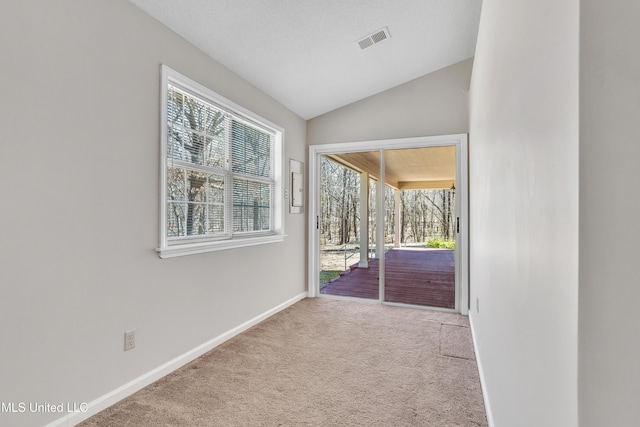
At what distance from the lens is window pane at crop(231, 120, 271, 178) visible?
10.4 feet

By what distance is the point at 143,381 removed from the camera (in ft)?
7.06

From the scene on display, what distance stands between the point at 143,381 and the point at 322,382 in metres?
1.15

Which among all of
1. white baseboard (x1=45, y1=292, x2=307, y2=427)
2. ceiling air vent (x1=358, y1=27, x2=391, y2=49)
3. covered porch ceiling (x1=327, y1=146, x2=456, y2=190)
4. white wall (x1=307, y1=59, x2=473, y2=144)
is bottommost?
white baseboard (x1=45, y1=292, x2=307, y2=427)

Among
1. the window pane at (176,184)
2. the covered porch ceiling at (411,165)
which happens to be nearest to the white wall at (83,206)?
the window pane at (176,184)

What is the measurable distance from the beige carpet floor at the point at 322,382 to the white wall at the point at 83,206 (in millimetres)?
298

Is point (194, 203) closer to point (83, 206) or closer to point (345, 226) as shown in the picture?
point (83, 206)

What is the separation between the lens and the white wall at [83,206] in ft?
5.07

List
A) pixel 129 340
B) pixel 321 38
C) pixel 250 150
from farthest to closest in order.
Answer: pixel 250 150
pixel 321 38
pixel 129 340

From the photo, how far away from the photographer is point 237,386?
84.9 inches

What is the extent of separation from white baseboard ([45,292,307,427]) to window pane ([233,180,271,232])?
951 mm

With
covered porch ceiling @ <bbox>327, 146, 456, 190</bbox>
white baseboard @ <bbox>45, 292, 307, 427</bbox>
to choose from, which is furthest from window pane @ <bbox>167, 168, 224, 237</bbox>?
covered porch ceiling @ <bbox>327, 146, 456, 190</bbox>

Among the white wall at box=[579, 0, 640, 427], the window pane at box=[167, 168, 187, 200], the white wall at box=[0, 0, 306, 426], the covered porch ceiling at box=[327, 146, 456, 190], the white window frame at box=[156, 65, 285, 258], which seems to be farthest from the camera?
the covered porch ceiling at box=[327, 146, 456, 190]

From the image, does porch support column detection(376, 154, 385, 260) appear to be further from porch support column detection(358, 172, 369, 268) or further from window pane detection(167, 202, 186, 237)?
window pane detection(167, 202, 186, 237)

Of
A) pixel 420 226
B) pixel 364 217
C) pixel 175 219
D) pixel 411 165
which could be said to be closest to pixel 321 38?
pixel 175 219
